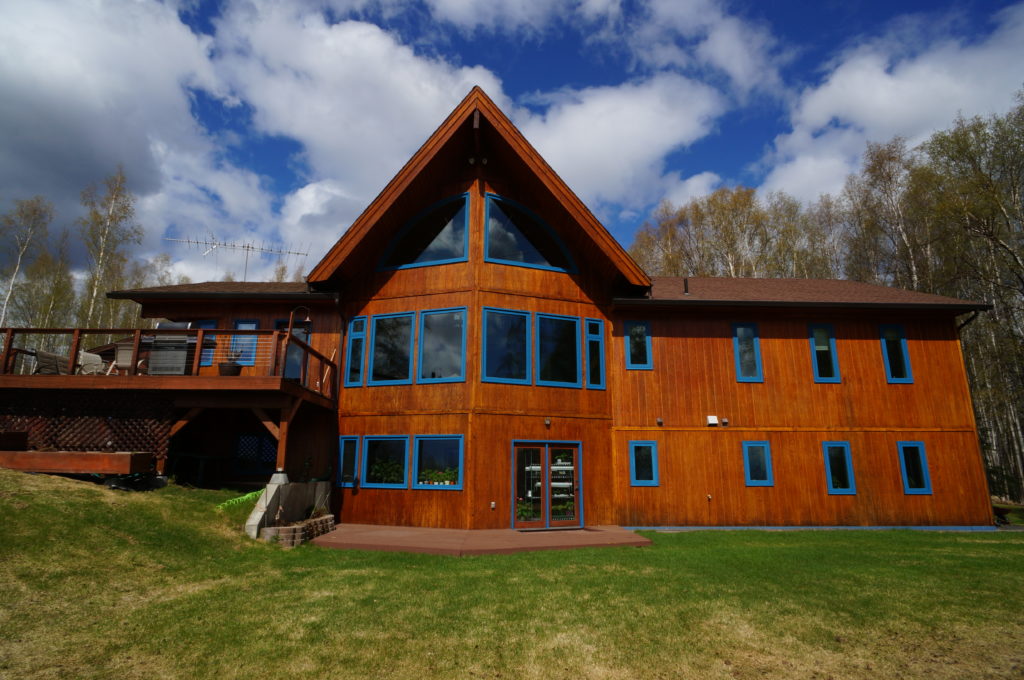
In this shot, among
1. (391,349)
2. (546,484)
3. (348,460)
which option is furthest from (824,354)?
(348,460)

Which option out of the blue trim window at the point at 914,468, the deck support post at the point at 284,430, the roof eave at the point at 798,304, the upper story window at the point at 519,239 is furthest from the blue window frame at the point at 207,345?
the blue trim window at the point at 914,468

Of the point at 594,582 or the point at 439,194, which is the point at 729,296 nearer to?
the point at 439,194

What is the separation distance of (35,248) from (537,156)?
26.7m

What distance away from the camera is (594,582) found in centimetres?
757

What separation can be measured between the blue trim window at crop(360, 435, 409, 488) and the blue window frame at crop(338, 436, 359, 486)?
25cm

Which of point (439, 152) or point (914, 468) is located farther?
point (914, 468)

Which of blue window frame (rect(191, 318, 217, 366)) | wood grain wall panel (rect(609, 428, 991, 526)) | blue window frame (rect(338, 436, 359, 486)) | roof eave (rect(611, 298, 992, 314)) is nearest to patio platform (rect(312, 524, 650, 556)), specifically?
blue window frame (rect(338, 436, 359, 486))

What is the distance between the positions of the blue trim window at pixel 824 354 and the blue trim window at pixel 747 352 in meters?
1.52

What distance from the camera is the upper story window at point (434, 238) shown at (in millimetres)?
13656

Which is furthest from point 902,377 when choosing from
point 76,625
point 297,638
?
point 76,625

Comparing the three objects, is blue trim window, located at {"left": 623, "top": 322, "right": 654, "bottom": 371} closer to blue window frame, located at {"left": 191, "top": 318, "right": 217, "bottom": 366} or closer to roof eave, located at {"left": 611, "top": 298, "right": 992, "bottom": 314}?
roof eave, located at {"left": 611, "top": 298, "right": 992, "bottom": 314}

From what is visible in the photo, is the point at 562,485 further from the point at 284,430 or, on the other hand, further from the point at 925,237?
the point at 925,237

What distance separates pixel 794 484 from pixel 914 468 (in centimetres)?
335

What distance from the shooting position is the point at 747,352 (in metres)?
14.8
